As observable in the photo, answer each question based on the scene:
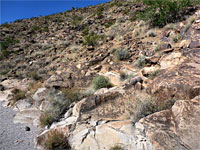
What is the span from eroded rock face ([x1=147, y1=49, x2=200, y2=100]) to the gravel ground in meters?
3.75

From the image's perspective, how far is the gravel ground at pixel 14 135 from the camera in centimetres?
329

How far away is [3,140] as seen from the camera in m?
3.48

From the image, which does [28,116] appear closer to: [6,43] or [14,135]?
[14,135]

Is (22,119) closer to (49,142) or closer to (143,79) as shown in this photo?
(49,142)

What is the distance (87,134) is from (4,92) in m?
6.75

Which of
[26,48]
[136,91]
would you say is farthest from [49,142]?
[26,48]

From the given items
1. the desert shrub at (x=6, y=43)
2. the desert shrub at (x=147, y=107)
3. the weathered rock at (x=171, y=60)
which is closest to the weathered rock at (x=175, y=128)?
the desert shrub at (x=147, y=107)

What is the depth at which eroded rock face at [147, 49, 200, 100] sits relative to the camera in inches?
114

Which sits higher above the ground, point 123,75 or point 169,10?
point 169,10

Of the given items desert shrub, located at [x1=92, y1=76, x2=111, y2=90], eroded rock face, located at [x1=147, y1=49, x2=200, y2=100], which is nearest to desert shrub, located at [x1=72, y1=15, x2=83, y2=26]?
desert shrub, located at [x1=92, y1=76, x2=111, y2=90]

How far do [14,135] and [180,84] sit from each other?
5.00 metres

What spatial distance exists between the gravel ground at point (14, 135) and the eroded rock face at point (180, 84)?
3.75 metres

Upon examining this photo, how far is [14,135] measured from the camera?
12.3ft

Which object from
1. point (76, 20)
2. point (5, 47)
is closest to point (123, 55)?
point (5, 47)
